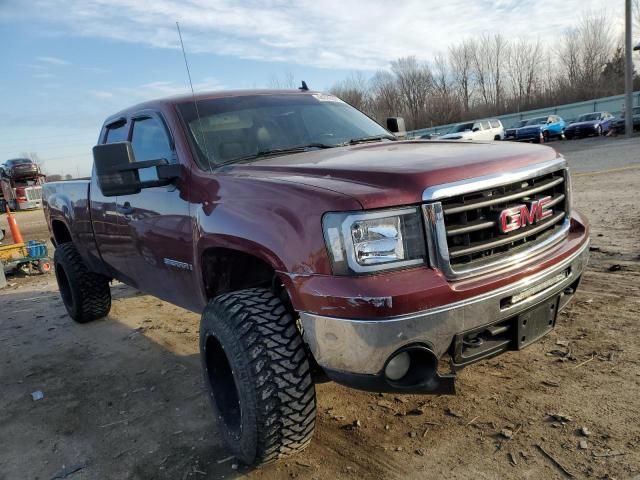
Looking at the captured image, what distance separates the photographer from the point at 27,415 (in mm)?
3555

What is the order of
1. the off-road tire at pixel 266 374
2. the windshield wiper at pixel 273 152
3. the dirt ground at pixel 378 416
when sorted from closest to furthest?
the off-road tire at pixel 266 374 → the dirt ground at pixel 378 416 → the windshield wiper at pixel 273 152

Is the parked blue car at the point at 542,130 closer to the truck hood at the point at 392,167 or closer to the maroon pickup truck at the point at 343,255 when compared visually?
the truck hood at the point at 392,167

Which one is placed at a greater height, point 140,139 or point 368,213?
point 140,139

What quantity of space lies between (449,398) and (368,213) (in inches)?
61.7

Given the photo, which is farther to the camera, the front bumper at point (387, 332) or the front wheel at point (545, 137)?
the front wheel at point (545, 137)

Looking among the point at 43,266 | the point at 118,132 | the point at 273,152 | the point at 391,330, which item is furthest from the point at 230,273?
the point at 43,266

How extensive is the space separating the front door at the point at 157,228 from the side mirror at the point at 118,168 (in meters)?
0.24

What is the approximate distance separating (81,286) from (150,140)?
2239 mm

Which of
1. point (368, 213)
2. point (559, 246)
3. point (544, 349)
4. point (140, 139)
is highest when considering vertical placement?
point (140, 139)

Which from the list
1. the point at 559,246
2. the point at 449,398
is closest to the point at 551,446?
the point at 449,398

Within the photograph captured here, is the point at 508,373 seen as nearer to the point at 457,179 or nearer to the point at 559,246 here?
the point at 559,246

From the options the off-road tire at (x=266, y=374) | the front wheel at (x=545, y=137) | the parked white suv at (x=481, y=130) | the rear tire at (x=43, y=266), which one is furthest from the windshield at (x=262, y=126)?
the front wheel at (x=545, y=137)

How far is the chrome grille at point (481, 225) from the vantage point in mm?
2180

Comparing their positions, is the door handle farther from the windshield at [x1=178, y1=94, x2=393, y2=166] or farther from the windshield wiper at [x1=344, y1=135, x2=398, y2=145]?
the windshield wiper at [x1=344, y1=135, x2=398, y2=145]
